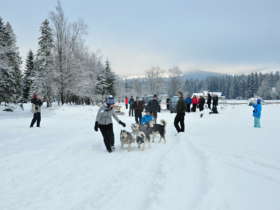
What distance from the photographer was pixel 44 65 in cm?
3531

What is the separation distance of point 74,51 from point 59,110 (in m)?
10.2

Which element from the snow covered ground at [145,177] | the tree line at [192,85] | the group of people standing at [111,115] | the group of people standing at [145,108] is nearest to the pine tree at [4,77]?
the group of people standing at [111,115]

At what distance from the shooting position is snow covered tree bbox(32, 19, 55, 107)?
3179 centimetres

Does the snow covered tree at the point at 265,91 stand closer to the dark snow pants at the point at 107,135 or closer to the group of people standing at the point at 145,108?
the group of people standing at the point at 145,108

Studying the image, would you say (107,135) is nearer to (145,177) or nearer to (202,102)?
(145,177)

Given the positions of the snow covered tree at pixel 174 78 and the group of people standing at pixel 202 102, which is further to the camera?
the snow covered tree at pixel 174 78

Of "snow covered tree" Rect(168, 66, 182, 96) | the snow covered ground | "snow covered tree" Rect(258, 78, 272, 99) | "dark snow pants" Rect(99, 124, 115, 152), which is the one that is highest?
"snow covered tree" Rect(168, 66, 182, 96)

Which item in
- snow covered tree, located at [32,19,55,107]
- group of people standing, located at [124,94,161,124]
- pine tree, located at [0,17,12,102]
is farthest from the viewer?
snow covered tree, located at [32,19,55,107]

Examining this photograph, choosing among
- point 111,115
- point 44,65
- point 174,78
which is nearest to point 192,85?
point 174,78

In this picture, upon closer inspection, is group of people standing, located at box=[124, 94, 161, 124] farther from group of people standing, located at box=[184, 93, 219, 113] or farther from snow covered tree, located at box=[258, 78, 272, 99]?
snow covered tree, located at box=[258, 78, 272, 99]

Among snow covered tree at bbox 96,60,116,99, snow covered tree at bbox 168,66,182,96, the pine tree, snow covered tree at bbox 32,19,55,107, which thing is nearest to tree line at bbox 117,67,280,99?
snow covered tree at bbox 168,66,182,96

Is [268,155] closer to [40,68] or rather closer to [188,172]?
[188,172]

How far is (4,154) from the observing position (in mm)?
7574

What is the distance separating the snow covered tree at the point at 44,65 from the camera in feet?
104
